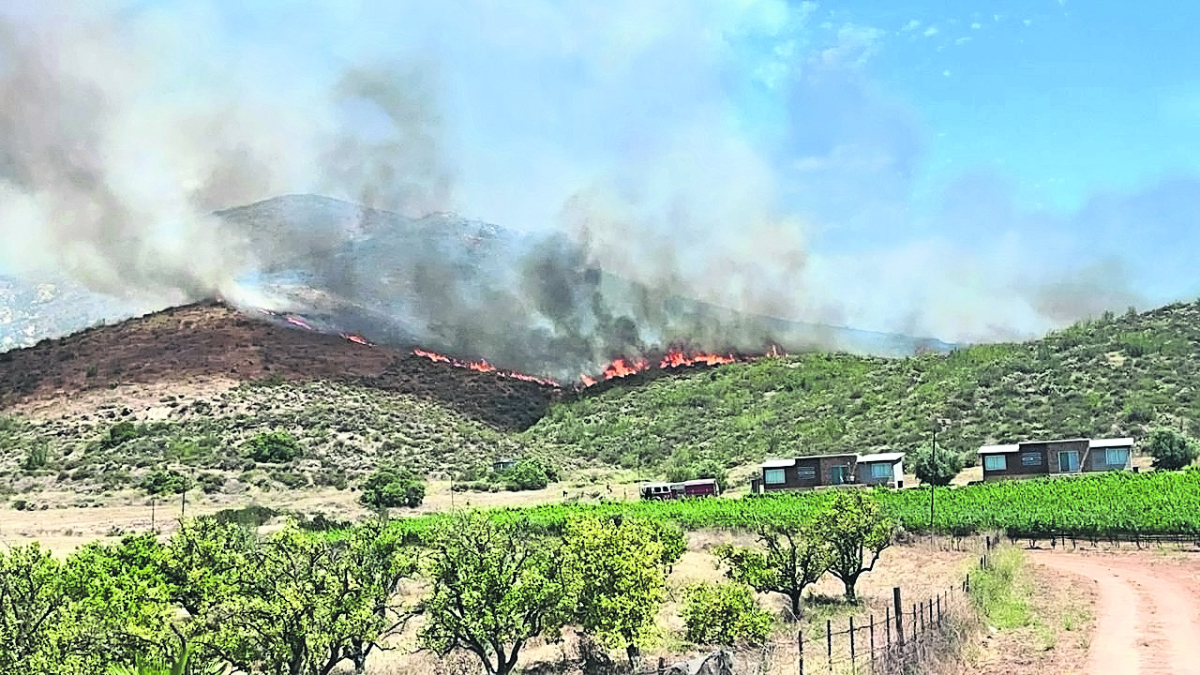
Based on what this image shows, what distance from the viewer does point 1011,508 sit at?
75750mm

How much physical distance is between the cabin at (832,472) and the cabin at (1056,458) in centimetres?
810

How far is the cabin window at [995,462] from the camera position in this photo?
9484cm

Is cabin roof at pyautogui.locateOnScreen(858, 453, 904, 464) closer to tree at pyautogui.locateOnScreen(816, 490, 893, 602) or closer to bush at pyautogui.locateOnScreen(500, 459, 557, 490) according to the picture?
bush at pyautogui.locateOnScreen(500, 459, 557, 490)

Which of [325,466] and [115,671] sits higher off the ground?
[325,466]

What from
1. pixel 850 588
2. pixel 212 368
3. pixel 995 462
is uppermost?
pixel 212 368

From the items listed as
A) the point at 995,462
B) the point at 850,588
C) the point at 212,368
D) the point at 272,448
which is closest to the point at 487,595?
the point at 850,588

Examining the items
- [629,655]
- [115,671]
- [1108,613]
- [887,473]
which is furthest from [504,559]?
[887,473]

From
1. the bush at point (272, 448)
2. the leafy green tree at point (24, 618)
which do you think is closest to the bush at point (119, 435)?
the bush at point (272, 448)

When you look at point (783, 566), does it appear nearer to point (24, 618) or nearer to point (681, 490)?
point (24, 618)

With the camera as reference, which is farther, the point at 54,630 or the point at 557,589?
the point at 557,589

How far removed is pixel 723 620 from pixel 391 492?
6122 centimetres

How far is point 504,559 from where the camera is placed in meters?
36.9

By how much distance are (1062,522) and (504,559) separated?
47102mm

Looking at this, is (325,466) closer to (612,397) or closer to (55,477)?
(55,477)
